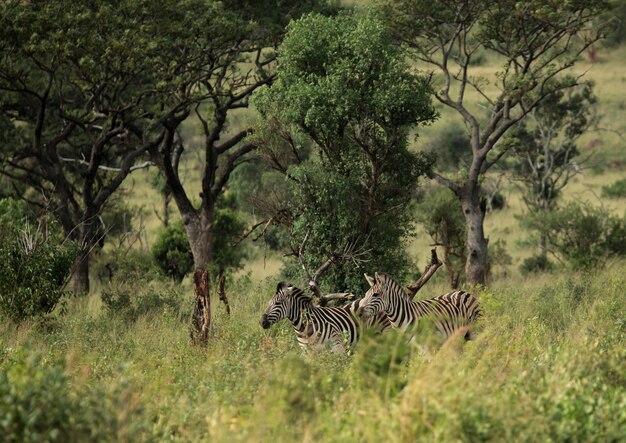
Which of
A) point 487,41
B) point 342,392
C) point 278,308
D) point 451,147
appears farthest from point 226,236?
point 451,147

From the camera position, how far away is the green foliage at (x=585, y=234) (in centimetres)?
2494

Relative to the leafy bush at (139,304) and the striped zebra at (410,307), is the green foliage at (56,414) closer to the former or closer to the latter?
the striped zebra at (410,307)

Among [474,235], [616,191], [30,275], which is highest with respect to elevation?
[30,275]

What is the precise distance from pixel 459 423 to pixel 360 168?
10509 mm

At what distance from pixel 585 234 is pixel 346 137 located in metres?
10.1

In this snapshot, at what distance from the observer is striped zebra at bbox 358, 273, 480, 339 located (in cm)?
1250

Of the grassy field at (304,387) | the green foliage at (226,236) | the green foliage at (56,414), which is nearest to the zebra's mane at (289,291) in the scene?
the grassy field at (304,387)

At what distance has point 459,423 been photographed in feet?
23.2

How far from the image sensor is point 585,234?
25.2 m

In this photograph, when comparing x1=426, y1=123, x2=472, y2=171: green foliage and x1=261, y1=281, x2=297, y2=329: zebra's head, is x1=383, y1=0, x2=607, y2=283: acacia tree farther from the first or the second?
x1=426, y1=123, x2=472, y2=171: green foliage

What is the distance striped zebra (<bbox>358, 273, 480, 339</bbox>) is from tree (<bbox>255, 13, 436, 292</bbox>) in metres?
2.90

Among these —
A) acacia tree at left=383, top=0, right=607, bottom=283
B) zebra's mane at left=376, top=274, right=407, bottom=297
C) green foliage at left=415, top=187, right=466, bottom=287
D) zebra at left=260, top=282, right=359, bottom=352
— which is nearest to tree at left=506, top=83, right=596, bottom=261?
green foliage at left=415, top=187, right=466, bottom=287

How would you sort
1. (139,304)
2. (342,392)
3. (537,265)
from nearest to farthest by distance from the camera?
(342,392) → (139,304) → (537,265)

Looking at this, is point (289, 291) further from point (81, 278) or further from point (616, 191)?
point (616, 191)
